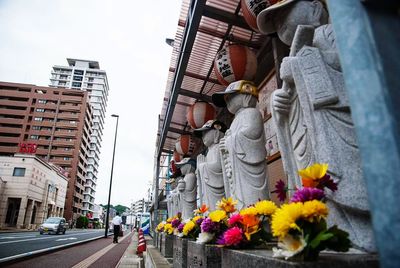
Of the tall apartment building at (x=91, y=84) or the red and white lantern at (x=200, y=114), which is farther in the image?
Result: the tall apartment building at (x=91, y=84)

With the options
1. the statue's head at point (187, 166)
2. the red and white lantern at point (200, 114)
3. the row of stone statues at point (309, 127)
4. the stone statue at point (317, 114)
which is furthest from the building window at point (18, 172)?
the stone statue at point (317, 114)

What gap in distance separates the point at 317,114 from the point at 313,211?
35.0 inches

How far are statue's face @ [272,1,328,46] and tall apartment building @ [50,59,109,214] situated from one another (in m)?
79.8

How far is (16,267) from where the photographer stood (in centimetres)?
639

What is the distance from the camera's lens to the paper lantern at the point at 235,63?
14.4ft

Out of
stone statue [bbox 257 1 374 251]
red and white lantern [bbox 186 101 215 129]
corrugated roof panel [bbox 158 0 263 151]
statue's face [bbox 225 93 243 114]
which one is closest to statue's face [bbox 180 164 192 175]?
→ red and white lantern [bbox 186 101 215 129]

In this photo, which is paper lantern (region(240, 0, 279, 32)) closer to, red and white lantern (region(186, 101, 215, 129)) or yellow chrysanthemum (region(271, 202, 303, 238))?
red and white lantern (region(186, 101, 215, 129))

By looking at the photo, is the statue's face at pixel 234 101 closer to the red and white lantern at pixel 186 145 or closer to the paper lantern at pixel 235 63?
the paper lantern at pixel 235 63

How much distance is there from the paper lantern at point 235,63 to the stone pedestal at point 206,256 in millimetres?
2760

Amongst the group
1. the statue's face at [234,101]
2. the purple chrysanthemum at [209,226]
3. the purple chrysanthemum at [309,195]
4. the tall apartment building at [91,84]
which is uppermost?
the tall apartment building at [91,84]

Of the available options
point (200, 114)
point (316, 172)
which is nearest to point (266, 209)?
point (316, 172)

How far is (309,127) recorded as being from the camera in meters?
2.03

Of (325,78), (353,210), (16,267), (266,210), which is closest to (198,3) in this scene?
(325,78)

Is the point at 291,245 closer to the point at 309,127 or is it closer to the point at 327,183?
the point at 327,183
